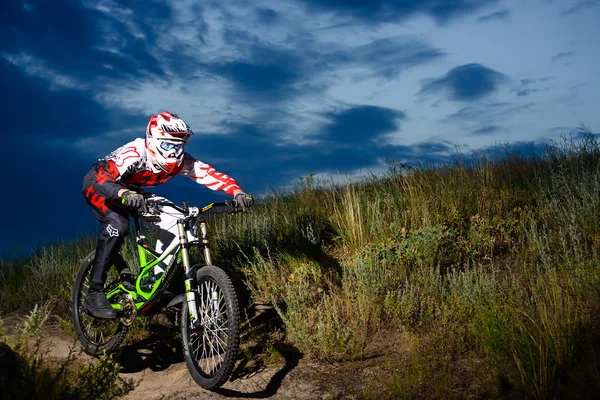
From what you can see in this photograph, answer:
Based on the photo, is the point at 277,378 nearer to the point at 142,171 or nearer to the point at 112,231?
the point at 112,231

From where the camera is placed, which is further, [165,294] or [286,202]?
[286,202]

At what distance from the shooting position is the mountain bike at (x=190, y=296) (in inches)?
196

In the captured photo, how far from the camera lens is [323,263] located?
7.86m

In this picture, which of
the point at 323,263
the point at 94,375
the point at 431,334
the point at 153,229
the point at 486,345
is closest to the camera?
the point at 94,375

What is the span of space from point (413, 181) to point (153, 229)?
19.0 ft

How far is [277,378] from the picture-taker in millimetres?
5473

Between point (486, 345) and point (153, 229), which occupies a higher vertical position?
point (153, 229)

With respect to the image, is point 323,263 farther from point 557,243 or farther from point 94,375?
point 94,375

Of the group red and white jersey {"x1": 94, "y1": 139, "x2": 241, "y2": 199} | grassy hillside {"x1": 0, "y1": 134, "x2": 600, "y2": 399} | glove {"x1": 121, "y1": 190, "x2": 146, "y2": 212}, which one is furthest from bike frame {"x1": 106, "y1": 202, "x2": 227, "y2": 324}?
grassy hillside {"x1": 0, "y1": 134, "x2": 600, "y2": 399}

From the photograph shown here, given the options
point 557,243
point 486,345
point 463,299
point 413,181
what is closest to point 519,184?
point 413,181

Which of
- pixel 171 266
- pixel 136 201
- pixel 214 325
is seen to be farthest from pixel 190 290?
pixel 136 201

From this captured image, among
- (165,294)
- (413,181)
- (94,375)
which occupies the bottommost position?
(94,375)

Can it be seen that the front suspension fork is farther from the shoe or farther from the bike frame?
the shoe

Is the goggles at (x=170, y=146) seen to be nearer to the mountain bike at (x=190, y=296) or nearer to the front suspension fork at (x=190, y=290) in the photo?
the mountain bike at (x=190, y=296)
